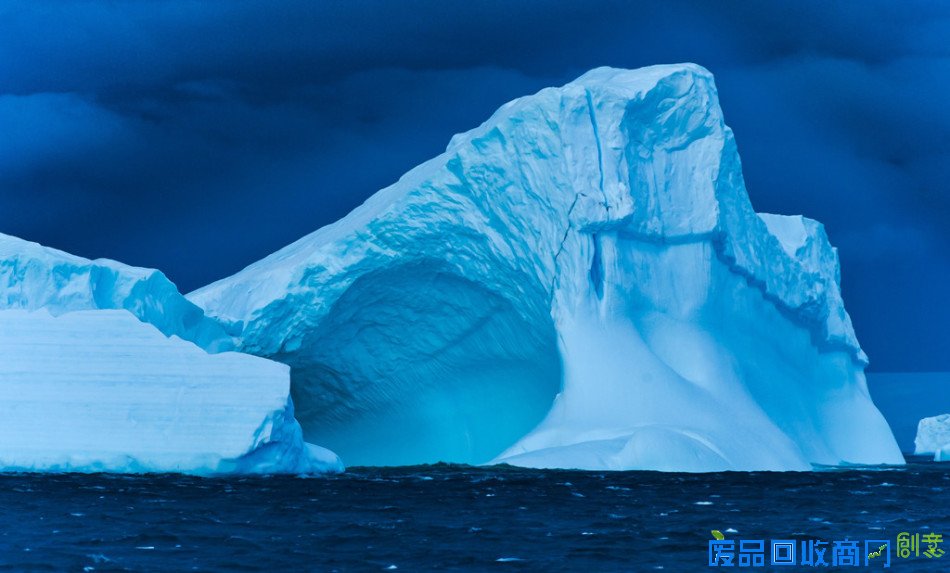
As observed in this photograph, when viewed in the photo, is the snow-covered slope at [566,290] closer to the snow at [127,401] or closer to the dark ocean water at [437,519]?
the dark ocean water at [437,519]

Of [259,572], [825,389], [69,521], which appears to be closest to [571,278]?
[825,389]

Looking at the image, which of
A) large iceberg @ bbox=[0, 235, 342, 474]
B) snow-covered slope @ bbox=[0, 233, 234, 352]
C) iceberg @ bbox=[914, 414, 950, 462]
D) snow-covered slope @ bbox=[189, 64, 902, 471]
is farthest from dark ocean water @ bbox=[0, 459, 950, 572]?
iceberg @ bbox=[914, 414, 950, 462]

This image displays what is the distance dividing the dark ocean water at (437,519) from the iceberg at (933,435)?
18224 millimetres

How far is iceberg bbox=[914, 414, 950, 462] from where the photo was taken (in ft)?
118

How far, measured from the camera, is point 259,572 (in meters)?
9.57

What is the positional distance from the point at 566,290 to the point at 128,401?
25.0 feet

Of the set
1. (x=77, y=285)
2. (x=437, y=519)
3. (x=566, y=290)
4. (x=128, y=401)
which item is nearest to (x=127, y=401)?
(x=128, y=401)

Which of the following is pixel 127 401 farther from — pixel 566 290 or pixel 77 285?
pixel 566 290

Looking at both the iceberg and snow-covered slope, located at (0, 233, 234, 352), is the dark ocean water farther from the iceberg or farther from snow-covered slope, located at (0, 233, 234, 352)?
the iceberg

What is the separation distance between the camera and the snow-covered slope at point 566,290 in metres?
20.4

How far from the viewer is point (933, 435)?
36844mm

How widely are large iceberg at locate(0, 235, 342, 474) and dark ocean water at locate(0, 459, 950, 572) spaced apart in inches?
13.4

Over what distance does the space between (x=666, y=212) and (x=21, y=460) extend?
Answer: 11.3m

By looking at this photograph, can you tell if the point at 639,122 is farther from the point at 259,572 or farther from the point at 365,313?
the point at 259,572
